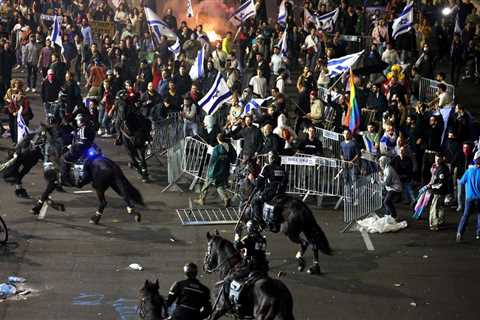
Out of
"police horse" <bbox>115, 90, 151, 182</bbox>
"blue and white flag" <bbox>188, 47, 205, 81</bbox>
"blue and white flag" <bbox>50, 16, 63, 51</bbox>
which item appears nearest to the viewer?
"police horse" <bbox>115, 90, 151, 182</bbox>

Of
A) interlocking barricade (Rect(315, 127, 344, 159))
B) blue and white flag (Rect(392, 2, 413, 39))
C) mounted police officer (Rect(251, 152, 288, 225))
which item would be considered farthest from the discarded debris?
blue and white flag (Rect(392, 2, 413, 39))

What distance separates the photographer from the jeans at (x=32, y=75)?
3003 centimetres

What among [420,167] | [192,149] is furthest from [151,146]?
[420,167]

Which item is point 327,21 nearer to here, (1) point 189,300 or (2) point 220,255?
(2) point 220,255

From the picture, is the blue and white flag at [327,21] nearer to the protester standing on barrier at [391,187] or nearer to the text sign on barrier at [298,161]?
the text sign on barrier at [298,161]

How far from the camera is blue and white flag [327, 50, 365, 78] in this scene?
2422cm

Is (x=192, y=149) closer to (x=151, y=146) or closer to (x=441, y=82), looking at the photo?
(x=151, y=146)

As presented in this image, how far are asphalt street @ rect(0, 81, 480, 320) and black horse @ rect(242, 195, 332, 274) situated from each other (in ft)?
1.62

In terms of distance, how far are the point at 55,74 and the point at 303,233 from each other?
12.0m

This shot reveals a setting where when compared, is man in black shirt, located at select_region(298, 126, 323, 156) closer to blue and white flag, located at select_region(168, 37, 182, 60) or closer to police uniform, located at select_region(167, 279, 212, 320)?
blue and white flag, located at select_region(168, 37, 182, 60)

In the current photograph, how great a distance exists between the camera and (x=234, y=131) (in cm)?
2220

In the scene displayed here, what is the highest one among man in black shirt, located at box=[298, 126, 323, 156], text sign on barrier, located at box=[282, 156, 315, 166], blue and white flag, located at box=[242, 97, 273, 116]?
blue and white flag, located at box=[242, 97, 273, 116]

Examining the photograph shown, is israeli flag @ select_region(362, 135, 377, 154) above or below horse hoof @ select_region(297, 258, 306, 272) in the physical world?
above

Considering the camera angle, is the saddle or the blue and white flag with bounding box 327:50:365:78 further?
the blue and white flag with bounding box 327:50:365:78
